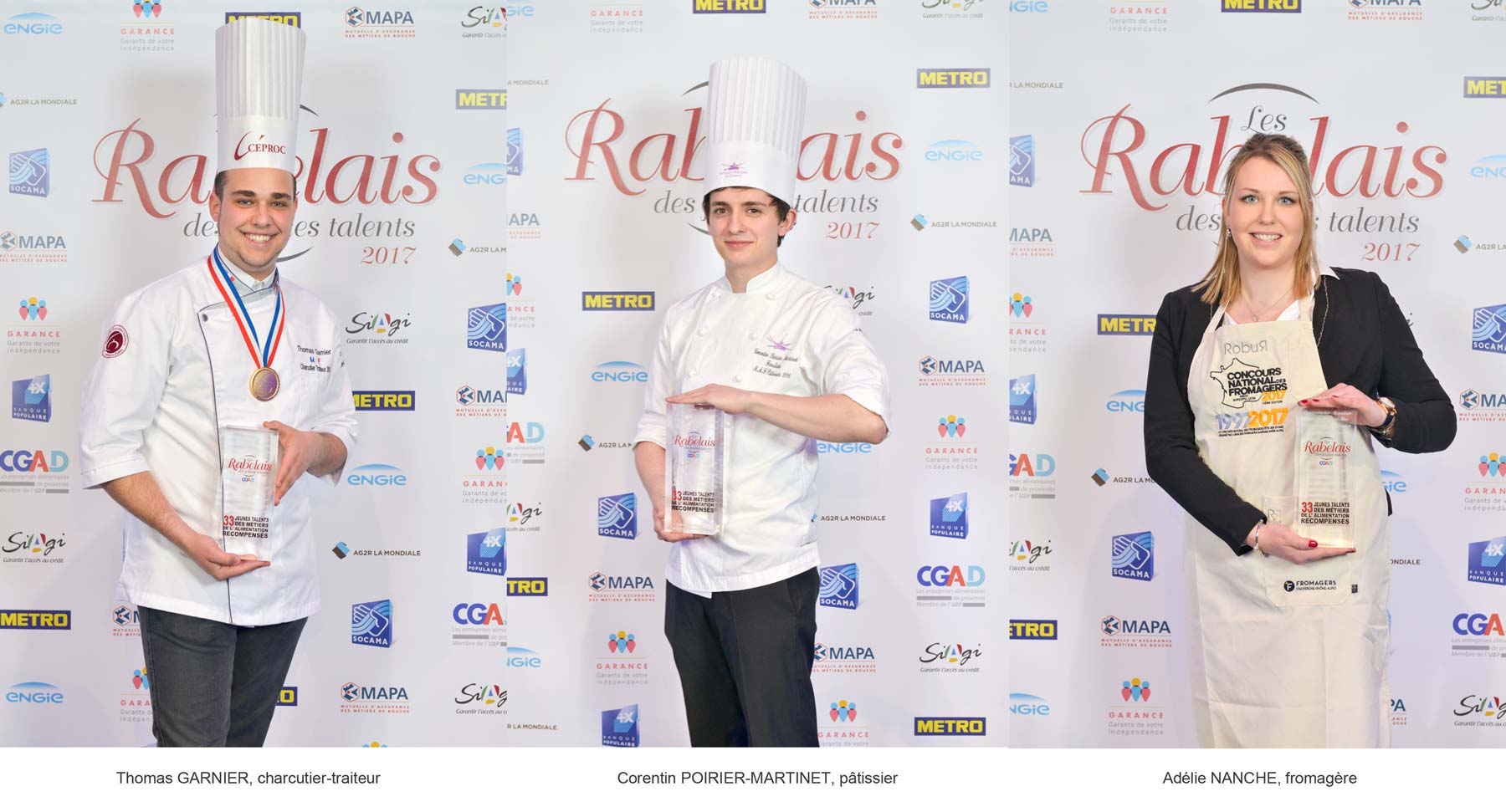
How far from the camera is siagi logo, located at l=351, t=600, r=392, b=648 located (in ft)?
10.9

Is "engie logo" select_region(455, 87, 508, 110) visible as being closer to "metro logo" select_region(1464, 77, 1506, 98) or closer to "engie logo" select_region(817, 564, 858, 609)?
"engie logo" select_region(817, 564, 858, 609)

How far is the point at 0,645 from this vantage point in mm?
3301

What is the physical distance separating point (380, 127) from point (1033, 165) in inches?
79.6

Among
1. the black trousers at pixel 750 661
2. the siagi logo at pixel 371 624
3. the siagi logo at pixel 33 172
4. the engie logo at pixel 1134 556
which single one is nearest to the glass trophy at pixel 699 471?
the black trousers at pixel 750 661

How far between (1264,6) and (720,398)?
2.22m

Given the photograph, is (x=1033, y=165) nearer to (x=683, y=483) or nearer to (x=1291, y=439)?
(x=1291, y=439)

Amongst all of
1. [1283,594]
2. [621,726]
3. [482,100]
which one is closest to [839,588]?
[621,726]

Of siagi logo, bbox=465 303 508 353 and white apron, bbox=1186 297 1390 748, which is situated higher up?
siagi logo, bbox=465 303 508 353

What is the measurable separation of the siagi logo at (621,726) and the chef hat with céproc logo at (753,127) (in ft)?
5.65

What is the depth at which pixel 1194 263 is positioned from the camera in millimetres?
3217

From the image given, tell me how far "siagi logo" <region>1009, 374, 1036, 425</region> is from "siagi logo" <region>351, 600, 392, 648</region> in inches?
81.0

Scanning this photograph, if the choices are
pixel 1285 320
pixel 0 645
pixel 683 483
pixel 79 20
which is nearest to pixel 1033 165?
pixel 1285 320

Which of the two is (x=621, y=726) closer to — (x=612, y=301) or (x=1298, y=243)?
(x=612, y=301)

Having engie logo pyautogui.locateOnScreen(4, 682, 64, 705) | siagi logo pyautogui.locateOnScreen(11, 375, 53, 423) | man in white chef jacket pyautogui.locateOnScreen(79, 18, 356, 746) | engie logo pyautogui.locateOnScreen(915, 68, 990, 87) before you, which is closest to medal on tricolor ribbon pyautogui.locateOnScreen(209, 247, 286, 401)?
man in white chef jacket pyautogui.locateOnScreen(79, 18, 356, 746)
